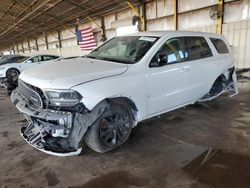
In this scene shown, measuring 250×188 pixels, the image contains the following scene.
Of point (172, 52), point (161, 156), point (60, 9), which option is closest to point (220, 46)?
point (172, 52)

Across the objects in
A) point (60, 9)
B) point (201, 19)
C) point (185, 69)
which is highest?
point (60, 9)

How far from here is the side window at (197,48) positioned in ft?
12.5

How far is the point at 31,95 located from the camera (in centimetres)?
271

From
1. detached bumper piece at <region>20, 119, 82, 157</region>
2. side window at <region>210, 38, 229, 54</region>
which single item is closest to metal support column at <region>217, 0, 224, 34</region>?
side window at <region>210, 38, 229, 54</region>

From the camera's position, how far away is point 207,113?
4.38m

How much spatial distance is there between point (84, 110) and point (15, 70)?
26.8 ft

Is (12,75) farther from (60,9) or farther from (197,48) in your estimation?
(197,48)

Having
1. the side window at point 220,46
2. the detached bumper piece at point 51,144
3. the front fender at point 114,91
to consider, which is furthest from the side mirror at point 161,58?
the side window at point 220,46

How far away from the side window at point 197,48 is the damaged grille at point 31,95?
252 cm

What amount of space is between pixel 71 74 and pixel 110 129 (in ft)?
2.86

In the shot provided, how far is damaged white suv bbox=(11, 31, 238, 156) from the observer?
8.04ft

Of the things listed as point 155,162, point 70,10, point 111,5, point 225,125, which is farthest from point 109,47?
point 70,10

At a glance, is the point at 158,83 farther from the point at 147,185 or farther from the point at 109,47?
the point at 147,185

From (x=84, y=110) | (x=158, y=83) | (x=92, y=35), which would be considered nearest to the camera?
(x=84, y=110)
